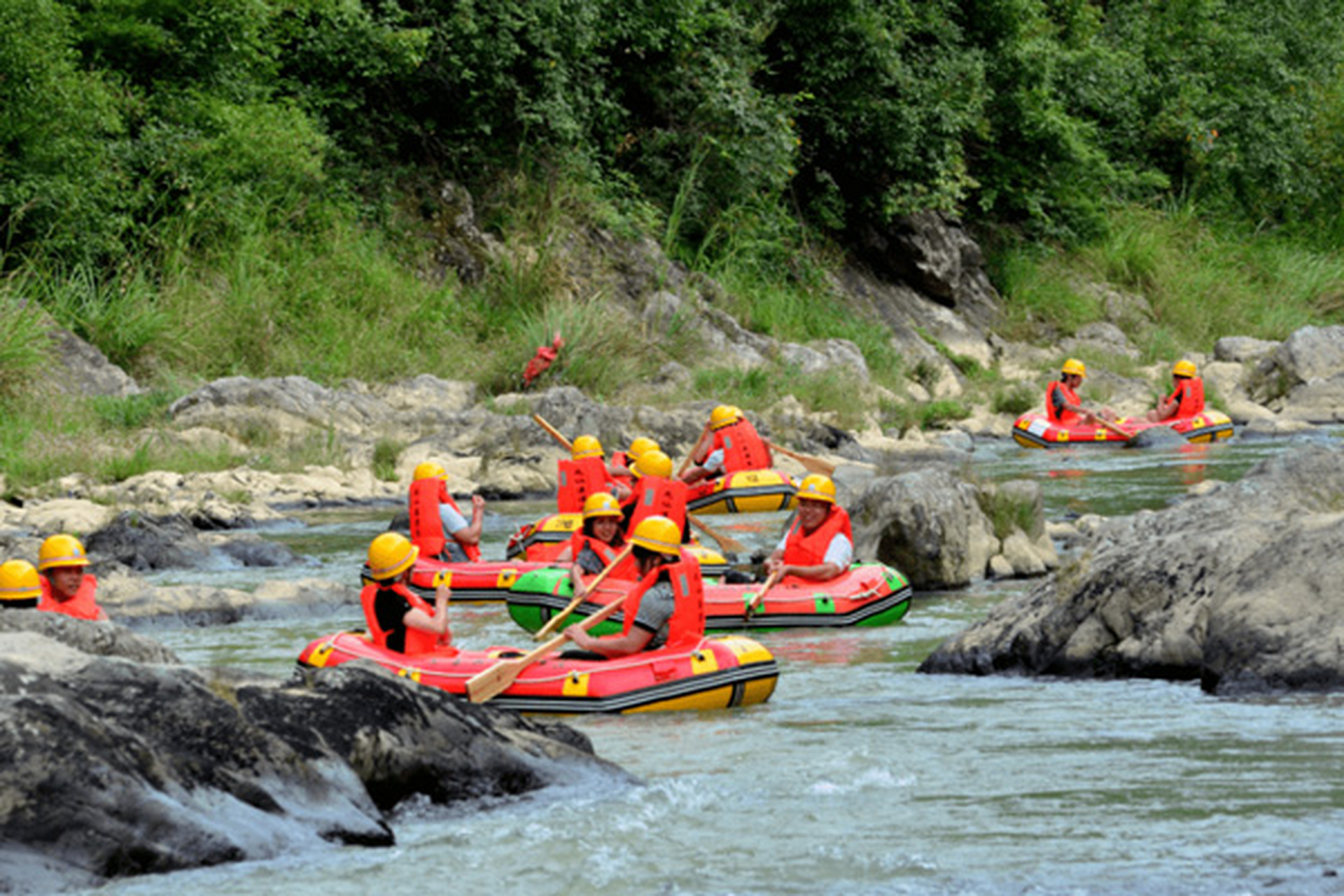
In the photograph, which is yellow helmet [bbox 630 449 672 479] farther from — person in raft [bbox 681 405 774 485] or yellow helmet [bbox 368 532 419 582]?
person in raft [bbox 681 405 774 485]

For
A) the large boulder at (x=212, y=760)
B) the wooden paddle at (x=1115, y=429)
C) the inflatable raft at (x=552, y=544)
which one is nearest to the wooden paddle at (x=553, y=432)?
the inflatable raft at (x=552, y=544)

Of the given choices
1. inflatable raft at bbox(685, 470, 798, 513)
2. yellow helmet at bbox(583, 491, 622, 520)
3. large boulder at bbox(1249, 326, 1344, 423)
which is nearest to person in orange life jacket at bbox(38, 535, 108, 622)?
yellow helmet at bbox(583, 491, 622, 520)

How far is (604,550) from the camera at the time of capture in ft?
32.5

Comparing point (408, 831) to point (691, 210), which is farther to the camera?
point (691, 210)

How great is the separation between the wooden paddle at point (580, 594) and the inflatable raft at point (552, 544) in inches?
62.5

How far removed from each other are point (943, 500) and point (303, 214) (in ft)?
42.0

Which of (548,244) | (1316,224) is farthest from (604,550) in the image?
(1316,224)

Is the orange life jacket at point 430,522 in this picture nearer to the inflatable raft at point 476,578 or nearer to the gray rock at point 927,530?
the inflatable raft at point 476,578

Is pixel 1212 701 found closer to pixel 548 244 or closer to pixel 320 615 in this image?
pixel 320 615

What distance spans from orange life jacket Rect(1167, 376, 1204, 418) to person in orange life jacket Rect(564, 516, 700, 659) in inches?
585

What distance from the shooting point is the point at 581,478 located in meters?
13.1

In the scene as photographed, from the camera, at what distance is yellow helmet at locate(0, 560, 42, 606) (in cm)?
796

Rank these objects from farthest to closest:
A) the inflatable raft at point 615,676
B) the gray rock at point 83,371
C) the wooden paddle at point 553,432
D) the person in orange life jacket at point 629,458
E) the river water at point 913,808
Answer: the gray rock at point 83,371, the wooden paddle at point 553,432, the person in orange life jacket at point 629,458, the inflatable raft at point 615,676, the river water at point 913,808

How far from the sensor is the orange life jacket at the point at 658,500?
34.5ft
